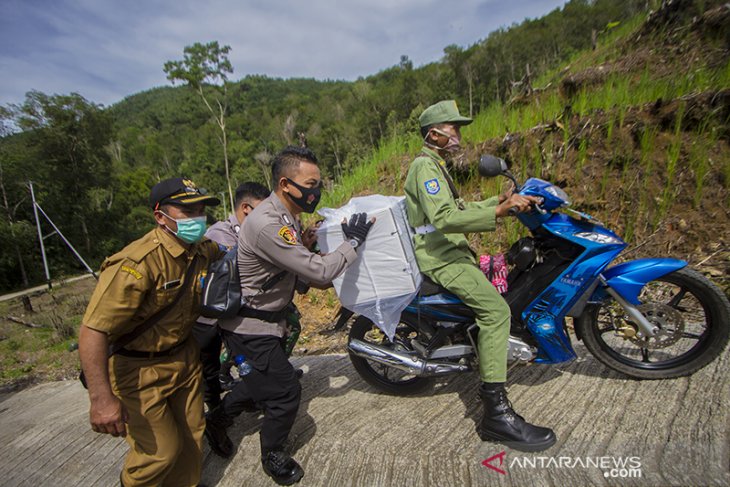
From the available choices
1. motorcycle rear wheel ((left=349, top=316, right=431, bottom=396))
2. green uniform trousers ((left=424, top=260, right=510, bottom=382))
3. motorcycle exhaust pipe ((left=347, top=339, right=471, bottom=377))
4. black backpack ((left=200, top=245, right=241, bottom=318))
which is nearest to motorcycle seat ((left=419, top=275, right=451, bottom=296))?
green uniform trousers ((left=424, top=260, right=510, bottom=382))

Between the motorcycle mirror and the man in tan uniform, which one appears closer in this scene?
the man in tan uniform

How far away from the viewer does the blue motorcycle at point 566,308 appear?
7.20 ft

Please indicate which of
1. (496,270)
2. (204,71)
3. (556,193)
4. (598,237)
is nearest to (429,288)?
(496,270)

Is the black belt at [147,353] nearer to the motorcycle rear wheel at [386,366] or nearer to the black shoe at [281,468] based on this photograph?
the black shoe at [281,468]

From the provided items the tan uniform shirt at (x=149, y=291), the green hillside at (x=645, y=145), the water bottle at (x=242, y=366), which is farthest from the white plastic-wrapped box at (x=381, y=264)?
the green hillside at (x=645, y=145)

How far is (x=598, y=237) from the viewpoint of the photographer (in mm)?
2227

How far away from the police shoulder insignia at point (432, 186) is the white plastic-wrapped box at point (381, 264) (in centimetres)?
27

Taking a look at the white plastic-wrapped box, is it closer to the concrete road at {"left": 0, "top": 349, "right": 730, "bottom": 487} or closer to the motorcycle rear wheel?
the motorcycle rear wheel

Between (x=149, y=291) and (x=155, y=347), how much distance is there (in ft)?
1.13

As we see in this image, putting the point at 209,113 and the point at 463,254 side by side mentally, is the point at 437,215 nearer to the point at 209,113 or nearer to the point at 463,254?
the point at 463,254

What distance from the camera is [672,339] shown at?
230 cm

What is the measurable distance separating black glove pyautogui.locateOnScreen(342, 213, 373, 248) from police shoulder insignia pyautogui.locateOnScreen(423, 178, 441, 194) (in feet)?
1.39

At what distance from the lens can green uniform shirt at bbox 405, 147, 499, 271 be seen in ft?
6.79

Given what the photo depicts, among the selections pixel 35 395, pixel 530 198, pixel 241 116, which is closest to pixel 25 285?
pixel 35 395
